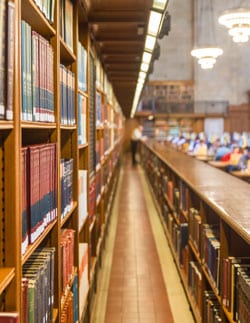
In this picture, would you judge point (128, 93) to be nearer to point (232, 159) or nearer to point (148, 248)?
point (232, 159)

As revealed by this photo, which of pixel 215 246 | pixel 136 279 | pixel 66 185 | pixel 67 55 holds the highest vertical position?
pixel 67 55

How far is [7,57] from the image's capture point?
141cm

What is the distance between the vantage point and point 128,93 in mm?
11656

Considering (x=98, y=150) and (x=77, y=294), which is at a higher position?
(x=98, y=150)

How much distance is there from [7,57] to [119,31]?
11.0ft

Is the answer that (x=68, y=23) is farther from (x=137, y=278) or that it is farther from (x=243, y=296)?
(x=137, y=278)

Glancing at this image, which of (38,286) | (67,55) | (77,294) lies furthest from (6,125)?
(77,294)

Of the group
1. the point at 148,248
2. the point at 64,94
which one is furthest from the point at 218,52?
the point at 64,94

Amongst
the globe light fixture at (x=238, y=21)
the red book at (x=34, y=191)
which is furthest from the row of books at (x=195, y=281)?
the globe light fixture at (x=238, y=21)

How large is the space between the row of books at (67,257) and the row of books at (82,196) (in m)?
0.37

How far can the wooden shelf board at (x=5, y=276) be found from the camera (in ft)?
4.55

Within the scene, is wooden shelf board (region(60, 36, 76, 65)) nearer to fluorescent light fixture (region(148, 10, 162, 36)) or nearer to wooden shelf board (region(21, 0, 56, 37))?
wooden shelf board (region(21, 0, 56, 37))

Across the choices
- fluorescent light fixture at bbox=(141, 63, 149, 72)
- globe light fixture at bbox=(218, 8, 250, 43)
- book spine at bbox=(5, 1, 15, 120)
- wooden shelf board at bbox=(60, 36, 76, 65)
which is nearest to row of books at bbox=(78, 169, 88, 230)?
wooden shelf board at bbox=(60, 36, 76, 65)

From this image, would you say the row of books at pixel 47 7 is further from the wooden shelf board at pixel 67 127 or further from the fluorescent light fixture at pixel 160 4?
the fluorescent light fixture at pixel 160 4
